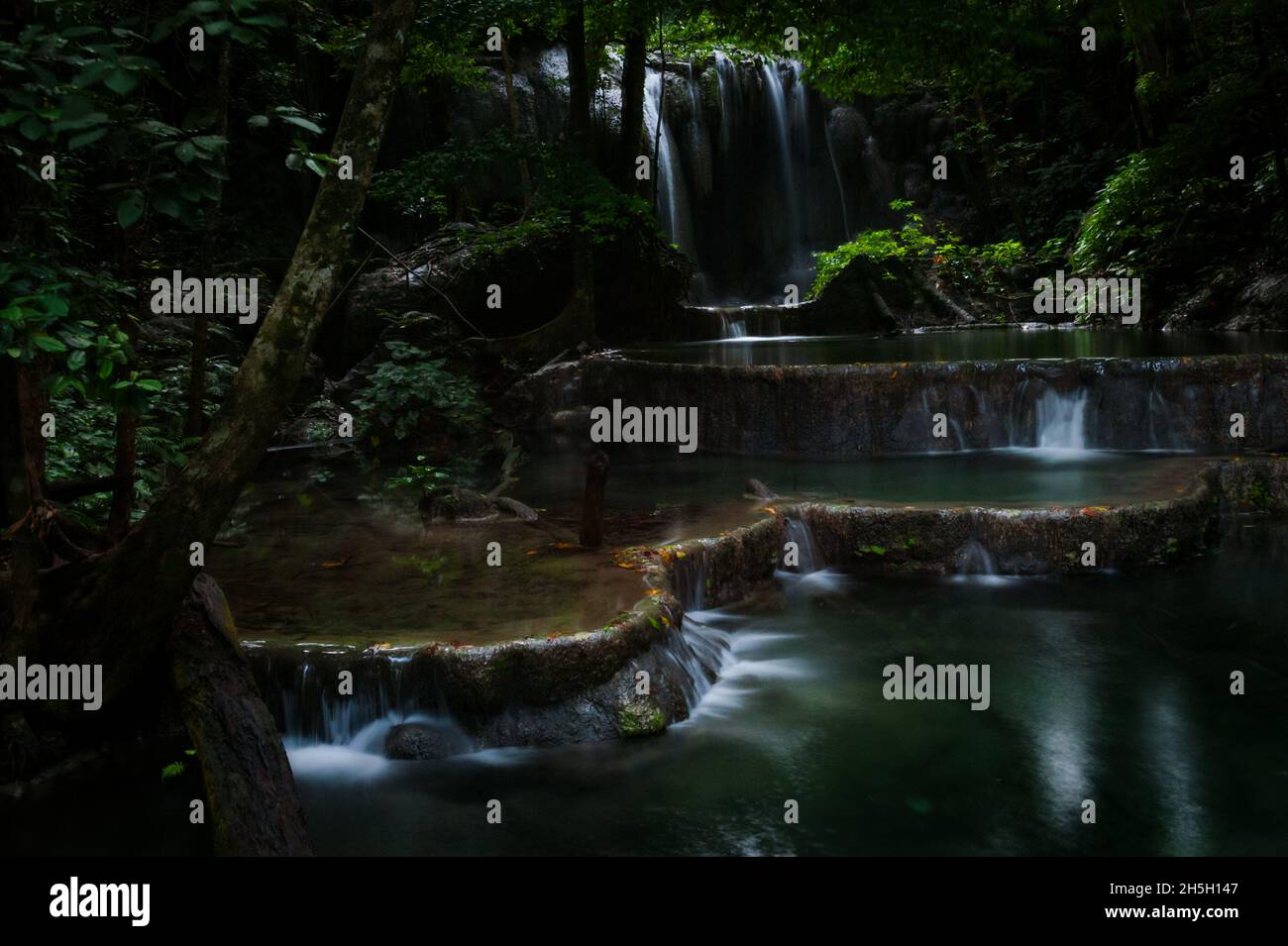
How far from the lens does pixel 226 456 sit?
4.23m

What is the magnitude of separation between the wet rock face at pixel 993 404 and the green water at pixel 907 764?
15.0 feet

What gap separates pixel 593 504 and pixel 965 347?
30.2ft

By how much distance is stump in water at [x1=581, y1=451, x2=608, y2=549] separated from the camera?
739 cm

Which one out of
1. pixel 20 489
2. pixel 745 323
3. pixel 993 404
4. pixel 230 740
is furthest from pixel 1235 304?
pixel 20 489

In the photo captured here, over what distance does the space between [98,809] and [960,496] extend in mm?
7071

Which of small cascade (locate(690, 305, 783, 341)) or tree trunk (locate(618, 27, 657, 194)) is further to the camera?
small cascade (locate(690, 305, 783, 341))

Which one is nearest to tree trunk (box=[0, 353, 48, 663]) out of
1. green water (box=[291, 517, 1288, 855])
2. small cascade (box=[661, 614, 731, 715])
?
green water (box=[291, 517, 1288, 855])

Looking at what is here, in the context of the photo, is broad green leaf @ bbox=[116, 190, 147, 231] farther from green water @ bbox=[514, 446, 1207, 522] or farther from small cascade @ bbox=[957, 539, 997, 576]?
small cascade @ bbox=[957, 539, 997, 576]

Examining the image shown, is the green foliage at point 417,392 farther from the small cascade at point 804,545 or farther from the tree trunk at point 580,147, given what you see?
the small cascade at point 804,545

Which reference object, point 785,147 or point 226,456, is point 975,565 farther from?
point 785,147

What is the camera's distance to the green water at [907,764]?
4645 millimetres

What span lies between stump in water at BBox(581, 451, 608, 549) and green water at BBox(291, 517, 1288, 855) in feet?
3.26

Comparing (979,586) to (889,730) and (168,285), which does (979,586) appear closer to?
(889,730)

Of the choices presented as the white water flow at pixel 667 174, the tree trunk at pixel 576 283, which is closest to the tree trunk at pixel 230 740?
the tree trunk at pixel 576 283
